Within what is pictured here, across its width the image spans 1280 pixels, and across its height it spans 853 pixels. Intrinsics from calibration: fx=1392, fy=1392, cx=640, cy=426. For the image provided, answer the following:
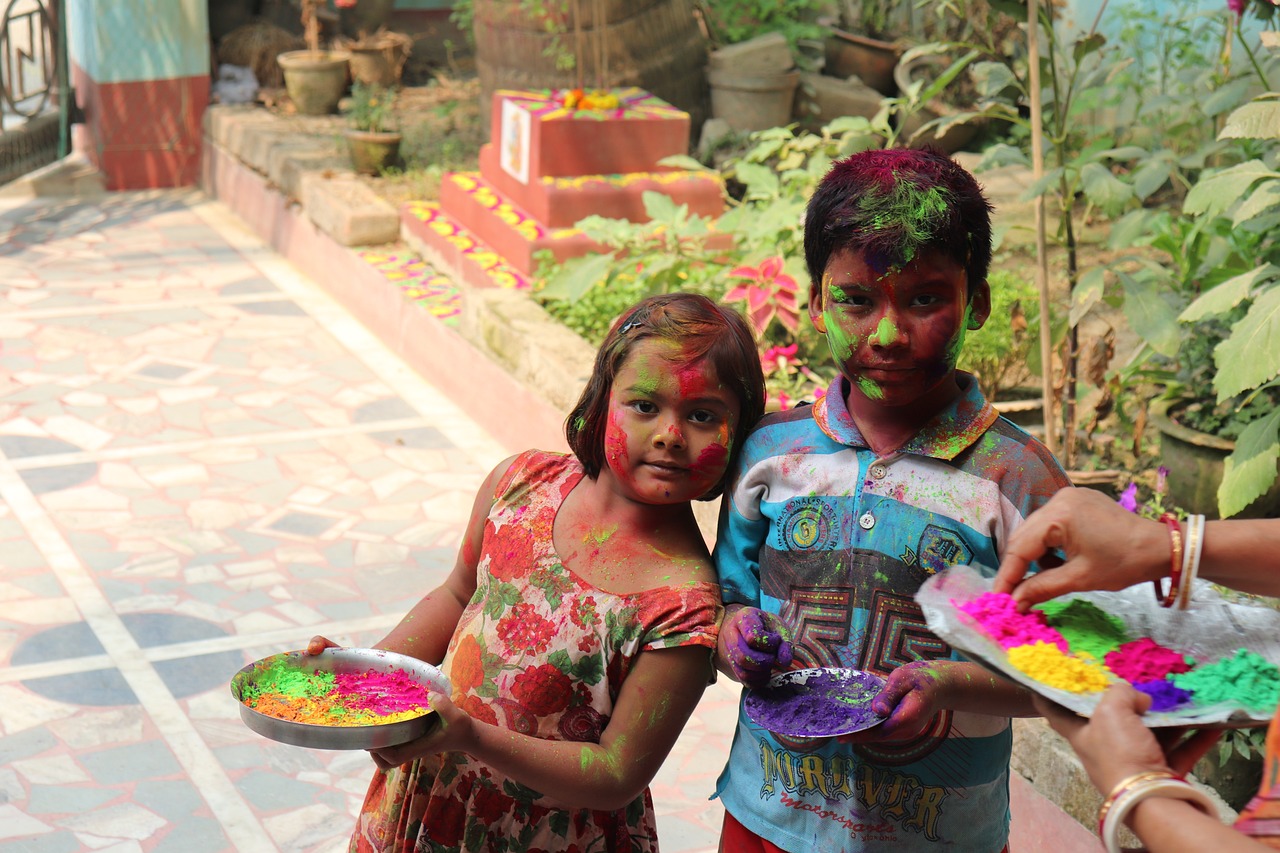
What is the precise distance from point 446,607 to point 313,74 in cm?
749

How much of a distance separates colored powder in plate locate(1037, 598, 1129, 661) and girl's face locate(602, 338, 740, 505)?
1.48 feet

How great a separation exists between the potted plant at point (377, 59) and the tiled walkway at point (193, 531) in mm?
2234

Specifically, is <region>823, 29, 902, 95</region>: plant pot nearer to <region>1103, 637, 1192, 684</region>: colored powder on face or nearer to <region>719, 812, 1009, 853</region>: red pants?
<region>719, 812, 1009, 853</region>: red pants

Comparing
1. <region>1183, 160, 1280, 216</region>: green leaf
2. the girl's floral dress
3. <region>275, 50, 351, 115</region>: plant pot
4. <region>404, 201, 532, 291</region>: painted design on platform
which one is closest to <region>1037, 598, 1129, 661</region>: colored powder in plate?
the girl's floral dress

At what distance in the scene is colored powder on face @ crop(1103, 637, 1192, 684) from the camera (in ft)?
4.91

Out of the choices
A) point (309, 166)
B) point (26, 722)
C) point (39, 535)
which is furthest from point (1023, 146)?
point (26, 722)

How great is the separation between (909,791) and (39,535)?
11.9 feet

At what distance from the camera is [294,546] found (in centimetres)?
451

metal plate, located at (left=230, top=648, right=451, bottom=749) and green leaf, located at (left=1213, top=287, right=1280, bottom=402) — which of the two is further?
green leaf, located at (left=1213, top=287, right=1280, bottom=402)

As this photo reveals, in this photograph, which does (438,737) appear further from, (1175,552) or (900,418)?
(1175,552)

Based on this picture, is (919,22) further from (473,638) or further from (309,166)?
(473,638)

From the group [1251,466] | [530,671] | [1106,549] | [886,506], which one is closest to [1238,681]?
[1106,549]

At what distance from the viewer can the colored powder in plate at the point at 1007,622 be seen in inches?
58.4

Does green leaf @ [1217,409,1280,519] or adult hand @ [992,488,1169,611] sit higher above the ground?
adult hand @ [992,488,1169,611]
